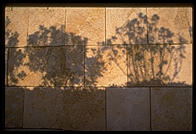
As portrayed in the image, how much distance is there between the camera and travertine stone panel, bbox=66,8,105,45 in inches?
241

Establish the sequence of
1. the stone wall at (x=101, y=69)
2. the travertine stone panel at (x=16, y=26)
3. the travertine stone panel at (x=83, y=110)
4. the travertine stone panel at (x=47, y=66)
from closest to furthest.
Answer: the stone wall at (x=101, y=69)
the travertine stone panel at (x=83, y=110)
the travertine stone panel at (x=47, y=66)
the travertine stone panel at (x=16, y=26)

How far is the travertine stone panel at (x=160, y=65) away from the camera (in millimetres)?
5836

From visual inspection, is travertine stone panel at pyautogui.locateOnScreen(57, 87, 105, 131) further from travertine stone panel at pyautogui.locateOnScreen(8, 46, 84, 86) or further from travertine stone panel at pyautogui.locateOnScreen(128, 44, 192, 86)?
travertine stone panel at pyautogui.locateOnScreen(128, 44, 192, 86)

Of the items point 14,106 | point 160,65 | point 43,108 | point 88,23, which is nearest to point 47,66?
point 43,108

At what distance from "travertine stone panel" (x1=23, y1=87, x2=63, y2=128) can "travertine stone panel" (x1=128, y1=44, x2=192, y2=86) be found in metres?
2.64

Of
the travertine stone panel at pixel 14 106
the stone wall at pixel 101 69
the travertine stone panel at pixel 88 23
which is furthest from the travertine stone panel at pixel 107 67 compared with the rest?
the travertine stone panel at pixel 14 106

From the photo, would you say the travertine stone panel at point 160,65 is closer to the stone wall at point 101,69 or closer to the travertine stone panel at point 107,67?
the stone wall at point 101,69

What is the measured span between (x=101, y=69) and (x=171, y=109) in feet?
8.79

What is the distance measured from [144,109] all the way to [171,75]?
145 cm

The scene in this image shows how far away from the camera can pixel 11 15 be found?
21.5ft

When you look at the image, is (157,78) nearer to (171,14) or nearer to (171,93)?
(171,93)

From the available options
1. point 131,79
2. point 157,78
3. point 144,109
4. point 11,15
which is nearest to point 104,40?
point 131,79

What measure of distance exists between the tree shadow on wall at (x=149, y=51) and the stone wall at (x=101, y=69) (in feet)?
0.11

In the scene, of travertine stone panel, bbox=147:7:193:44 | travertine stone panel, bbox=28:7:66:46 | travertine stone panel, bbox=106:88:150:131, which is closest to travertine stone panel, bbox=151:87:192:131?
travertine stone panel, bbox=106:88:150:131
